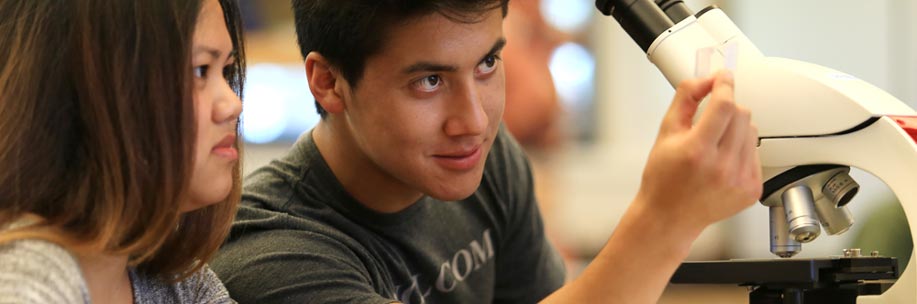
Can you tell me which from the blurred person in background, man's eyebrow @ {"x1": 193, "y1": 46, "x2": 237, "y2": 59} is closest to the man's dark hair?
man's eyebrow @ {"x1": 193, "y1": 46, "x2": 237, "y2": 59}

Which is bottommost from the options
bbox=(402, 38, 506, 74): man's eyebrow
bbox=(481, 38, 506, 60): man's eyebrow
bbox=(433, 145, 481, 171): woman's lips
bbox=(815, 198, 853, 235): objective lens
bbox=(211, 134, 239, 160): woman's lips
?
bbox=(815, 198, 853, 235): objective lens

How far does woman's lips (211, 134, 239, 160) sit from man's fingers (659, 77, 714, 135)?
0.42 metres

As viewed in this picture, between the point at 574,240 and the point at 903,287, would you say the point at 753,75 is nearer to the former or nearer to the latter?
the point at 903,287

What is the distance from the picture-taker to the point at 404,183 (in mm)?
1382

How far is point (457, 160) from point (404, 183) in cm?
12

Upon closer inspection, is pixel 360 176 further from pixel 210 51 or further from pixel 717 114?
pixel 717 114

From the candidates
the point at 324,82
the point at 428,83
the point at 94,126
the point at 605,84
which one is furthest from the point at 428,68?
the point at 605,84

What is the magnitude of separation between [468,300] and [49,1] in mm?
723

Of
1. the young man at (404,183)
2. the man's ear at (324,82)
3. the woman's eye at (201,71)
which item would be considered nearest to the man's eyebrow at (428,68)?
the young man at (404,183)

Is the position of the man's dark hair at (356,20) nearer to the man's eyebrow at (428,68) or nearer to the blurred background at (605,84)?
the man's eyebrow at (428,68)

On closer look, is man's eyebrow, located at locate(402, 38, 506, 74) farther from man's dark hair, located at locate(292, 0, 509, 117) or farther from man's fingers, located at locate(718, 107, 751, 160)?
man's fingers, located at locate(718, 107, 751, 160)

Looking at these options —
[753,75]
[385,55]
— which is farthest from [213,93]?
[753,75]

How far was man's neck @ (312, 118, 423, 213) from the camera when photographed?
4.58 ft

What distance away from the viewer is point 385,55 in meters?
1.27
